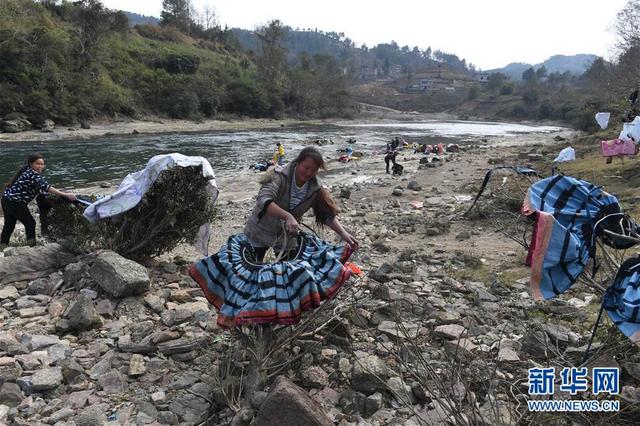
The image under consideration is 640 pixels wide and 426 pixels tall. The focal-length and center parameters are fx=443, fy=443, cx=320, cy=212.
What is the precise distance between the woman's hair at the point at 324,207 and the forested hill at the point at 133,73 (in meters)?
40.1

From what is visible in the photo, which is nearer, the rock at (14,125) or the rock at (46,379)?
the rock at (46,379)

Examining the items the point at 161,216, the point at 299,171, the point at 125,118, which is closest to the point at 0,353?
the point at 161,216

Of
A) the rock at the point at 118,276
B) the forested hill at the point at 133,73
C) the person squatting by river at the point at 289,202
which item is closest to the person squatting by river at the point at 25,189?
the rock at the point at 118,276

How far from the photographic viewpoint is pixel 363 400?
3.22 meters

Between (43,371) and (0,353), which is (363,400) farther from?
(0,353)

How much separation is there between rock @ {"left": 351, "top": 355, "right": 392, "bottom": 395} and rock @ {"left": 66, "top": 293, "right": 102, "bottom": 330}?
2564 mm

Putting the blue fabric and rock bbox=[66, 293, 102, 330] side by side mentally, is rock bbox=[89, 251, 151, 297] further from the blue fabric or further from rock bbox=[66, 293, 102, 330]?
the blue fabric

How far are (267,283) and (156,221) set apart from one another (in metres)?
3.44

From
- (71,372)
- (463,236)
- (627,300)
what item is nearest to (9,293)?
(71,372)

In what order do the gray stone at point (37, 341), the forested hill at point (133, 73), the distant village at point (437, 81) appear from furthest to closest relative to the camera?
1. the distant village at point (437, 81)
2. the forested hill at point (133, 73)
3. the gray stone at point (37, 341)

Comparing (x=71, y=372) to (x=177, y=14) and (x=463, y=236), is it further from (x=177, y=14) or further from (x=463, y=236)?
(x=177, y=14)

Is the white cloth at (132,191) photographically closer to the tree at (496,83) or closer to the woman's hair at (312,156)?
the woman's hair at (312,156)

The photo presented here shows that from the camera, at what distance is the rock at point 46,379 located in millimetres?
3285

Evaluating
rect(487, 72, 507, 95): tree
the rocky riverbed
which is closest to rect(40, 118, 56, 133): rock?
the rocky riverbed
